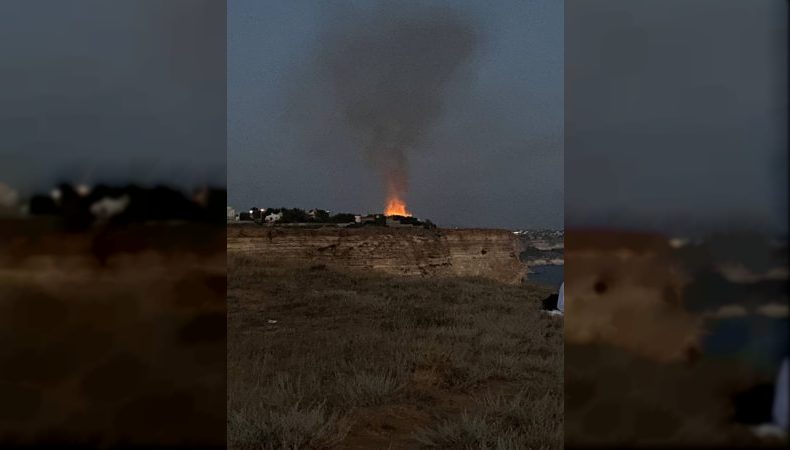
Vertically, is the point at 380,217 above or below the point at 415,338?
above

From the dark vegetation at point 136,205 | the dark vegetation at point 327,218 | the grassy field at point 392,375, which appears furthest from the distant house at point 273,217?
the dark vegetation at point 136,205

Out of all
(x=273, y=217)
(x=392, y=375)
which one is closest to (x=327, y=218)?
(x=273, y=217)

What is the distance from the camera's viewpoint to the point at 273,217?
70.2 ft

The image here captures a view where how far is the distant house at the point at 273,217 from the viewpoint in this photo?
69.0ft

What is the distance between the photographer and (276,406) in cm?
403

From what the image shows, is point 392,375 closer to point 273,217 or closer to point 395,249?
point 395,249

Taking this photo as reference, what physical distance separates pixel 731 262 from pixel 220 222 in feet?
2.94

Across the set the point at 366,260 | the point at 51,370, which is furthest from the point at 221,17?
the point at 366,260

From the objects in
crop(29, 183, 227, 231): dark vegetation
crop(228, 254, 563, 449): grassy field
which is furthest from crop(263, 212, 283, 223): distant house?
crop(29, 183, 227, 231): dark vegetation

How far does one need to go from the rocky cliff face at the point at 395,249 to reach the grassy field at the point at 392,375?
6.96m

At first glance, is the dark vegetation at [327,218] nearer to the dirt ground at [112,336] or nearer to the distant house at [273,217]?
the distant house at [273,217]

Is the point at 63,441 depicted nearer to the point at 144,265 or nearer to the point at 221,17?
the point at 144,265

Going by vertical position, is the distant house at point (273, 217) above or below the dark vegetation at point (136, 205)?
above

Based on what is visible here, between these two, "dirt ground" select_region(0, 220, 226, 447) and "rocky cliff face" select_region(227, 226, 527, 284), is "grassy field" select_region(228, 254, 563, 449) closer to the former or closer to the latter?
"dirt ground" select_region(0, 220, 226, 447)
